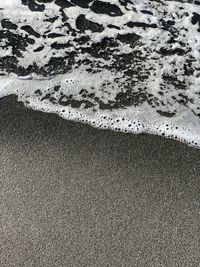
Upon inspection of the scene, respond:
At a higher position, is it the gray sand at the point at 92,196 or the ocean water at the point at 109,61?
the ocean water at the point at 109,61

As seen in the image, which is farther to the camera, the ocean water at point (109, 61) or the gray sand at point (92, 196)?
the ocean water at point (109, 61)

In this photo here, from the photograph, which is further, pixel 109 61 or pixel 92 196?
pixel 109 61

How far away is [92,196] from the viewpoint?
134cm

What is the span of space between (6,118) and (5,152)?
0.44ft

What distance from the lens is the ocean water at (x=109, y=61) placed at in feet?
5.03

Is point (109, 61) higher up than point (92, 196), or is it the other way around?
point (109, 61)

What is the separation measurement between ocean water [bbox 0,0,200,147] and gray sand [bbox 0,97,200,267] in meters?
0.08

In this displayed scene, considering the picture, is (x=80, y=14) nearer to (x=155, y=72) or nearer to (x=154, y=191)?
(x=155, y=72)

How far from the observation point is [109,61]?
1687 mm

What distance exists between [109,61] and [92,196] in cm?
57

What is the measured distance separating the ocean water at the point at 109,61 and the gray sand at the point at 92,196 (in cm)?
8

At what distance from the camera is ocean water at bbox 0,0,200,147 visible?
1.53m

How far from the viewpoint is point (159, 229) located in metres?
1.27

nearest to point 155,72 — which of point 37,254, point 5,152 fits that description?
point 5,152
